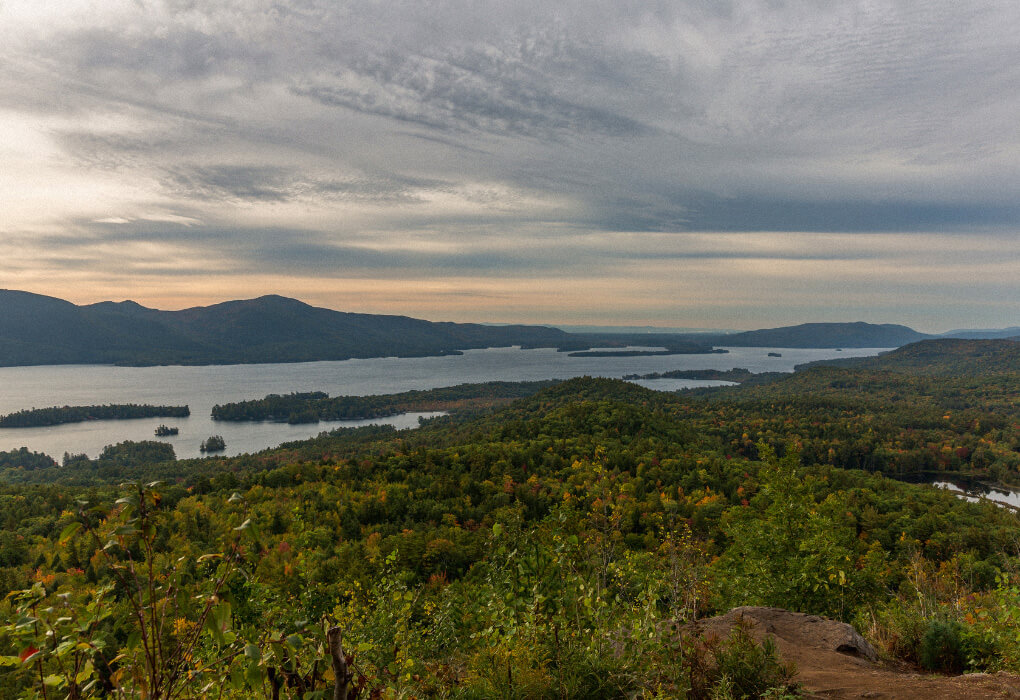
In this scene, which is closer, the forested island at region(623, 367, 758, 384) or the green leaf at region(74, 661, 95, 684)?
the green leaf at region(74, 661, 95, 684)

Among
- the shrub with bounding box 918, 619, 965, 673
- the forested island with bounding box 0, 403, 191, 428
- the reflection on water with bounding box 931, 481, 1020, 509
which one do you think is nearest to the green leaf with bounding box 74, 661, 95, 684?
the shrub with bounding box 918, 619, 965, 673

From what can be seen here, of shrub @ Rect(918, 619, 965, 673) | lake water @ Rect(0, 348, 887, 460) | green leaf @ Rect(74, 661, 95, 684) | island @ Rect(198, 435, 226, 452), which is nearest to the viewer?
green leaf @ Rect(74, 661, 95, 684)

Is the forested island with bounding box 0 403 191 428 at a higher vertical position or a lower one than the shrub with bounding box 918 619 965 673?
lower

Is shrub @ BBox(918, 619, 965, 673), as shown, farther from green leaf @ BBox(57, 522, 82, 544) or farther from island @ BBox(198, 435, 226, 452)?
island @ BBox(198, 435, 226, 452)

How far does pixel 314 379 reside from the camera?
175 meters

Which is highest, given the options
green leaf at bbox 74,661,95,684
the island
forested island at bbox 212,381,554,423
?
green leaf at bbox 74,661,95,684

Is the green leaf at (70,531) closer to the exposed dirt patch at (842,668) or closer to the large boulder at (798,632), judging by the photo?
the exposed dirt patch at (842,668)

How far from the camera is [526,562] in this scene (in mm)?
4188

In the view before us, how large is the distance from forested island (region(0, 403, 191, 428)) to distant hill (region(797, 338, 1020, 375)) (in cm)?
21524

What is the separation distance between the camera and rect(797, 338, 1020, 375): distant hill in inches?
5325

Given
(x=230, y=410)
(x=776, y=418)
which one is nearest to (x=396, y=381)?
(x=230, y=410)

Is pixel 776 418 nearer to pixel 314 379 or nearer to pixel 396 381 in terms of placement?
pixel 396 381

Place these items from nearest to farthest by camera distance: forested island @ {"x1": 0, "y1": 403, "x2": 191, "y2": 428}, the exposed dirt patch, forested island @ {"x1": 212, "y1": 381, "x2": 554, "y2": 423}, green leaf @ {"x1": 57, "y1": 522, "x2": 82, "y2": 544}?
green leaf @ {"x1": 57, "y1": 522, "x2": 82, "y2": 544}
the exposed dirt patch
forested island @ {"x1": 0, "y1": 403, "x2": 191, "y2": 428}
forested island @ {"x1": 212, "y1": 381, "x2": 554, "y2": 423}

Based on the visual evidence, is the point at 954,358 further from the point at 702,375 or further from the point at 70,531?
the point at 70,531
